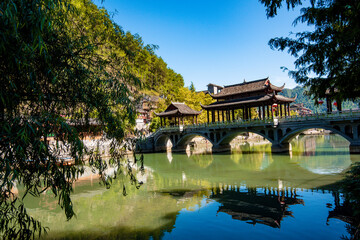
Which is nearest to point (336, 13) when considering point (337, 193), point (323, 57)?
point (323, 57)

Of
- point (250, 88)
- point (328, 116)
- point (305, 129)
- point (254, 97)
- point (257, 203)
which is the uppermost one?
point (250, 88)

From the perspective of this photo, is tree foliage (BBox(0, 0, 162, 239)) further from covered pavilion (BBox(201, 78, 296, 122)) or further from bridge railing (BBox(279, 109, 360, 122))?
covered pavilion (BBox(201, 78, 296, 122))

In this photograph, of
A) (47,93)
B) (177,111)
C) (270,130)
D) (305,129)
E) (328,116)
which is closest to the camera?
(47,93)

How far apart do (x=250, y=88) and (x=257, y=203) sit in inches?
835

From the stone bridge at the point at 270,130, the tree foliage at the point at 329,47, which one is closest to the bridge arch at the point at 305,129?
the stone bridge at the point at 270,130

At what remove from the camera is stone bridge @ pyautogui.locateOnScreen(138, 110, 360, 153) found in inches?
821

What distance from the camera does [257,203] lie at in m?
10.5

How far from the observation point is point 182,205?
10859mm

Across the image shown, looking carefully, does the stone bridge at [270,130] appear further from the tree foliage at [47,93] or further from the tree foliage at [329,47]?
the tree foliage at [47,93]

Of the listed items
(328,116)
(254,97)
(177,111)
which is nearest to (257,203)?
(328,116)

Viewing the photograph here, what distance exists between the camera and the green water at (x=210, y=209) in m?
7.96

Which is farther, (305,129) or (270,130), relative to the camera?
(270,130)

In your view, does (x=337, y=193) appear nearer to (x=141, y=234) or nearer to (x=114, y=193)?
(x=141, y=234)

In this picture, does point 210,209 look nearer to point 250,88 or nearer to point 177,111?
point 250,88
